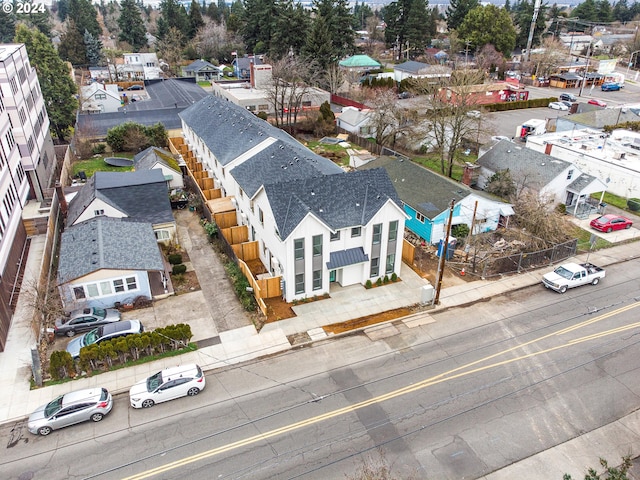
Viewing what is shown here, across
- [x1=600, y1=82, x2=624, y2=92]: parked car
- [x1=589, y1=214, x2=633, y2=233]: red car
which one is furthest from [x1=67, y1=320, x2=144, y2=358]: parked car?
[x1=600, y1=82, x2=624, y2=92]: parked car

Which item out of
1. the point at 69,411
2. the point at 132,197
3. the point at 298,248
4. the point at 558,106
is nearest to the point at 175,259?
the point at 132,197

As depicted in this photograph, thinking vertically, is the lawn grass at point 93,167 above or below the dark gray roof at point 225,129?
below

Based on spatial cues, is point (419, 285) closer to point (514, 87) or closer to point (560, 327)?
point (560, 327)

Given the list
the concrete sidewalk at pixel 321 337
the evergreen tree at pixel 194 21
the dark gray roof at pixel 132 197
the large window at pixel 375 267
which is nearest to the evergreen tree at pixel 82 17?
the evergreen tree at pixel 194 21

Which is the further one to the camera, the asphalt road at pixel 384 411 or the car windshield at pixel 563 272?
the car windshield at pixel 563 272

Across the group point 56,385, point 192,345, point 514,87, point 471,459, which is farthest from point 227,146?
point 514,87

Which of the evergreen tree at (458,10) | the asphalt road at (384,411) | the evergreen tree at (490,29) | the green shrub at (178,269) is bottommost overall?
the asphalt road at (384,411)

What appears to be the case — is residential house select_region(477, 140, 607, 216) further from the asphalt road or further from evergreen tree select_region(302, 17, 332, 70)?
evergreen tree select_region(302, 17, 332, 70)

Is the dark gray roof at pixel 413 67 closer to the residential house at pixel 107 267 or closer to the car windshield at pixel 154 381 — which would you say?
the residential house at pixel 107 267
